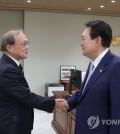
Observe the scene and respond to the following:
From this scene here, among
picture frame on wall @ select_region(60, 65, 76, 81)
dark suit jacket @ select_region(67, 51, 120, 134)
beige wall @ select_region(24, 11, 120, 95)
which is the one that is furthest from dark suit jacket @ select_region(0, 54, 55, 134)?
picture frame on wall @ select_region(60, 65, 76, 81)

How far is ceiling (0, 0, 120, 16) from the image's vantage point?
6721mm

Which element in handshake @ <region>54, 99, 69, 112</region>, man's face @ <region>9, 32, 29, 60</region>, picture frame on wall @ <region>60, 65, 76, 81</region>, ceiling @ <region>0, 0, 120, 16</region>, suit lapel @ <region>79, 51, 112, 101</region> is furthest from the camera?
picture frame on wall @ <region>60, 65, 76, 81</region>

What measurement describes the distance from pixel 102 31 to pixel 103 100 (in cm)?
52

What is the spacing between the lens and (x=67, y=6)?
7270 mm

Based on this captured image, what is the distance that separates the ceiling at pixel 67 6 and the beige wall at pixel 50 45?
0.75 ft

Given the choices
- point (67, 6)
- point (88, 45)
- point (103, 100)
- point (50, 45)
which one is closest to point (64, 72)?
point (50, 45)

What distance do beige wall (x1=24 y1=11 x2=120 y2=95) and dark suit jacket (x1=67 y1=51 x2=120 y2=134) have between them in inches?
230

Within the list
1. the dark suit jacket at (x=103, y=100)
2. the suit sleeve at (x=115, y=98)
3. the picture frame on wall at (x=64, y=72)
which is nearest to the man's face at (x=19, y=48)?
the dark suit jacket at (x=103, y=100)

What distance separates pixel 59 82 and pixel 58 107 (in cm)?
545

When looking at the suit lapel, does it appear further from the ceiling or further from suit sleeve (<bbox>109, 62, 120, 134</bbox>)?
the ceiling

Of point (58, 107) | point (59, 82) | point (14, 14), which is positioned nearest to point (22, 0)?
point (14, 14)

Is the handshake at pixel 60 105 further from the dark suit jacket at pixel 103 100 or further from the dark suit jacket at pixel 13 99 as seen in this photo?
the dark suit jacket at pixel 103 100

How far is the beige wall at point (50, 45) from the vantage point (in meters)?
7.67

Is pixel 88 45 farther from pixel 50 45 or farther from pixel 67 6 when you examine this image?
pixel 50 45
